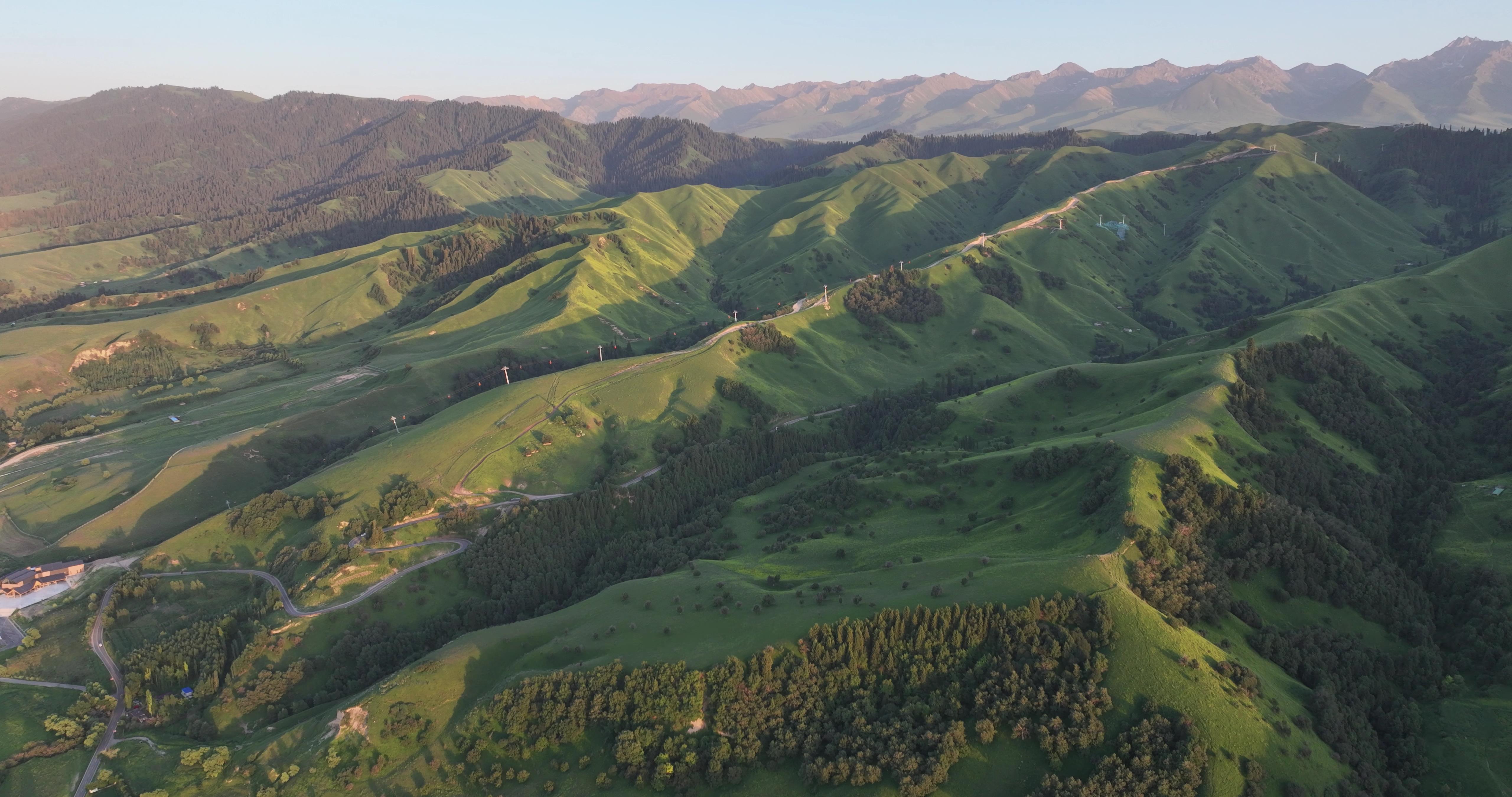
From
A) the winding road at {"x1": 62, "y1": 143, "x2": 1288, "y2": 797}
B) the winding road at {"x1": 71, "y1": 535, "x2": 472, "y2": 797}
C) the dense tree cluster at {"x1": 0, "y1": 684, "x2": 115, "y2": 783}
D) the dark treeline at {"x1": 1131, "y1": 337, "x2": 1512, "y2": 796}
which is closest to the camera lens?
the dark treeline at {"x1": 1131, "y1": 337, "x2": 1512, "y2": 796}

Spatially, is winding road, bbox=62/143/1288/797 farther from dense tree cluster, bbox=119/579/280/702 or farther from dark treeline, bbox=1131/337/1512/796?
dark treeline, bbox=1131/337/1512/796

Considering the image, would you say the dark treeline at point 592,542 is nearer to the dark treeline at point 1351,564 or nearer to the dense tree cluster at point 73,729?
the dense tree cluster at point 73,729

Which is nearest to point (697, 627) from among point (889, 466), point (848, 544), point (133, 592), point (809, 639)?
point (809, 639)

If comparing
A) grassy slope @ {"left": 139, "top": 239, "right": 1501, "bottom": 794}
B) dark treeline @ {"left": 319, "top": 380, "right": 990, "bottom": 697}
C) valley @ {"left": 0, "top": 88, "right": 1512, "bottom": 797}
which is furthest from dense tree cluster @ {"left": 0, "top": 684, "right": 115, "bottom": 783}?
dark treeline @ {"left": 319, "top": 380, "right": 990, "bottom": 697}

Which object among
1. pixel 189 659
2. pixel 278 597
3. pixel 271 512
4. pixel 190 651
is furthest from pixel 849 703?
pixel 271 512

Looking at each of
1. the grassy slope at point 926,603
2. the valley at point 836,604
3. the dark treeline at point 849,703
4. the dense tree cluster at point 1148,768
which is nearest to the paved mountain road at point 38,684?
the valley at point 836,604

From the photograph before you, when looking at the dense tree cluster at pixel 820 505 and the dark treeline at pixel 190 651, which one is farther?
the dense tree cluster at pixel 820 505

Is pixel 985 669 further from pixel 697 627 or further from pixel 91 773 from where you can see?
pixel 91 773
